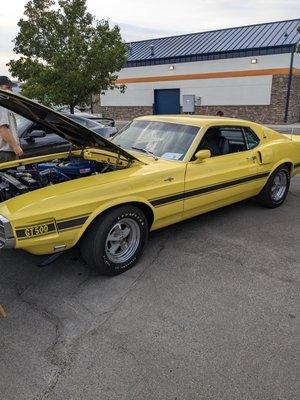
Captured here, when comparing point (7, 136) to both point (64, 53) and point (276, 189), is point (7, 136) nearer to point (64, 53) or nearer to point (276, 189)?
point (276, 189)

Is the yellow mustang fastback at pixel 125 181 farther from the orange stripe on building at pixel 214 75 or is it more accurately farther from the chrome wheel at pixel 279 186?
the orange stripe on building at pixel 214 75

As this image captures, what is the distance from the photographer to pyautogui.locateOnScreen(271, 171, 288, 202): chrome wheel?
5.59 m

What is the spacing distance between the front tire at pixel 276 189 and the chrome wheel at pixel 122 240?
2545mm

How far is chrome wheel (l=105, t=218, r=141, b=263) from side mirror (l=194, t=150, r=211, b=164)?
1084mm

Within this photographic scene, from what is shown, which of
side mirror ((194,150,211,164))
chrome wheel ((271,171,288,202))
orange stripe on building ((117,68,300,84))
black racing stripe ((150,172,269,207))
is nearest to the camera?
black racing stripe ((150,172,269,207))

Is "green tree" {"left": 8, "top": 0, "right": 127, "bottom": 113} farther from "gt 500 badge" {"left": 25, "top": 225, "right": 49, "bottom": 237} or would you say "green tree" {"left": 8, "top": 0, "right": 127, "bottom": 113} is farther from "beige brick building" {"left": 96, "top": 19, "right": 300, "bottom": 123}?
"gt 500 badge" {"left": 25, "top": 225, "right": 49, "bottom": 237}

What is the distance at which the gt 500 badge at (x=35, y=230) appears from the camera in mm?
2905

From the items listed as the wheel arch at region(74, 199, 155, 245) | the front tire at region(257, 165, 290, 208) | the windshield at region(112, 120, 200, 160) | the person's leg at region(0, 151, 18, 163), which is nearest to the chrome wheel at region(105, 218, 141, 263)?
the wheel arch at region(74, 199, 155, 245)

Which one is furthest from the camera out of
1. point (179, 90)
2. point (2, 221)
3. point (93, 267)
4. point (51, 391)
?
point (179, 90)

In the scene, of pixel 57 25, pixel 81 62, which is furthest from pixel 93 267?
pixel 57 25

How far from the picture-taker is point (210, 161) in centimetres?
442

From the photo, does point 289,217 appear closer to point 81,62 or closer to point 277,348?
point 277,348

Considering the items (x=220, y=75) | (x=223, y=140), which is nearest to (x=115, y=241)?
(x=223, y=140)

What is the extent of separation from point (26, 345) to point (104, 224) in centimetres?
117
